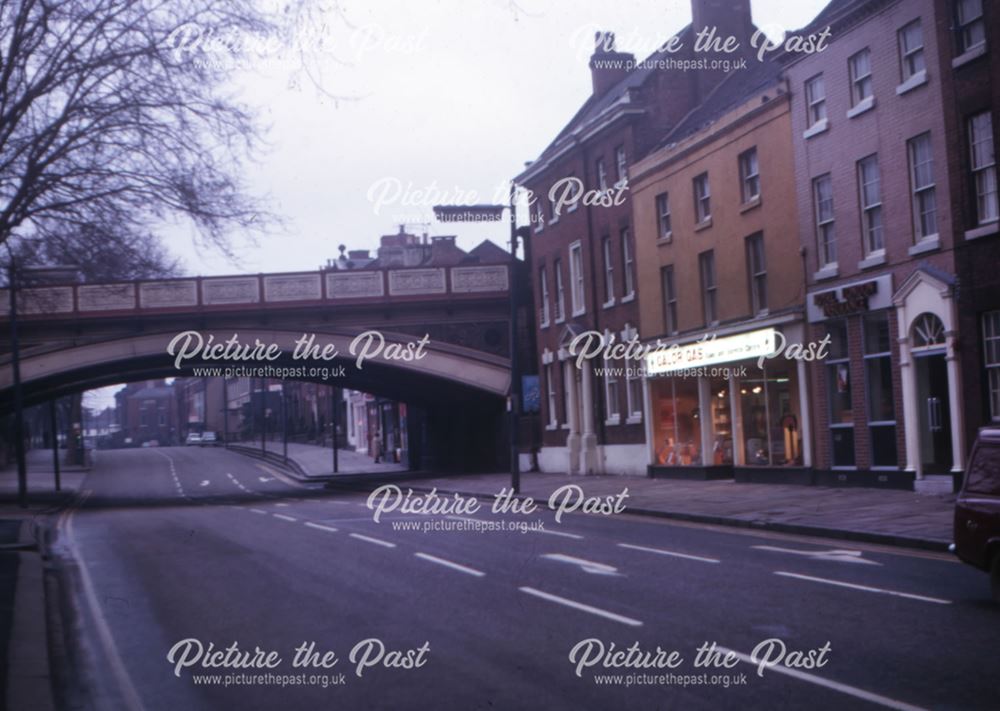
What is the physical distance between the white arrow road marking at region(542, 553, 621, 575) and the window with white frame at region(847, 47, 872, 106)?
14.3m

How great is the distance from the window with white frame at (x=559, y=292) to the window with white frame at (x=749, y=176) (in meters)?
13.8

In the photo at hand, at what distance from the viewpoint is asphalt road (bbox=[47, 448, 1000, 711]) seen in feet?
27.6

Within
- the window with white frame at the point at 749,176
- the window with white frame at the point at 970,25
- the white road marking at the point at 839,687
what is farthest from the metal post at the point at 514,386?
the white road marking at the point at 839,687

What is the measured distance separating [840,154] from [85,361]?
3019 cm

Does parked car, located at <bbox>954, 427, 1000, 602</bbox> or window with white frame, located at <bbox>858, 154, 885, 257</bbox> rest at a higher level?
window with white frame, located at <bbox>858, 154, 885, 257</bbox>

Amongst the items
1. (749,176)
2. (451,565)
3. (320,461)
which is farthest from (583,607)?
(320,461)

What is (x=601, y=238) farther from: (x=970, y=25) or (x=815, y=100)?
(x=970, y=25)

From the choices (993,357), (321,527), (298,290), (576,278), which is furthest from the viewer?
(298,290)

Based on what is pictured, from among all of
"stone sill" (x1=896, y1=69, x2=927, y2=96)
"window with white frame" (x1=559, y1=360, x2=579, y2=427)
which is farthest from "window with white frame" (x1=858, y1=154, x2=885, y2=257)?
"window with white frame" (x1=559, y1=360, x2=579, y2=427)

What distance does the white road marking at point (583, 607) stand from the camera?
1108 centimetres

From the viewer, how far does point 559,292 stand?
4522 centimetres

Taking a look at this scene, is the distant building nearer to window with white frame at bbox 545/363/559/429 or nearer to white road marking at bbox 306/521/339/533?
window with white frame at bbox 545/363/559/429

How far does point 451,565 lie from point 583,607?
4422 mm

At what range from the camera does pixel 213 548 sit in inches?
814
